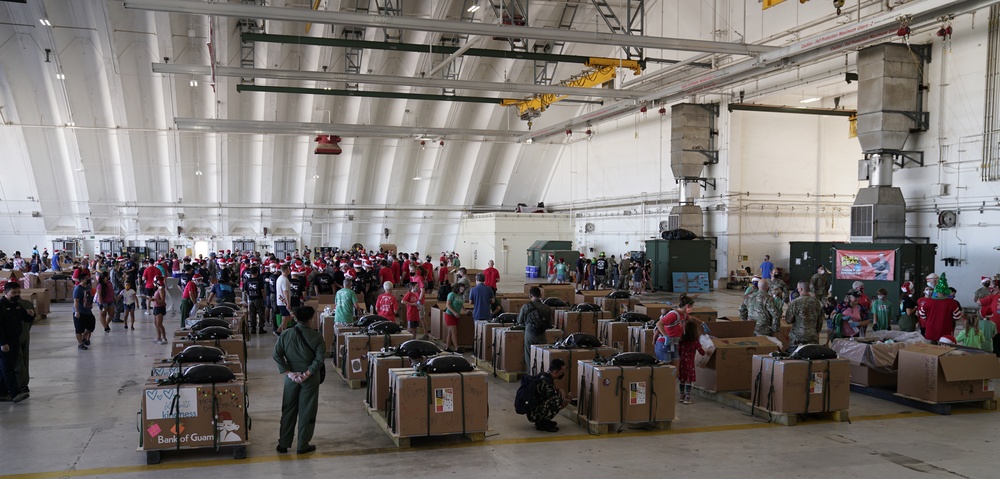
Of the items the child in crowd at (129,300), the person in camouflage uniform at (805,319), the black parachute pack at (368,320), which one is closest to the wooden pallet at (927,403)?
the person in camouflage uniform at (805,319)

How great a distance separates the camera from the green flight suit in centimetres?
695

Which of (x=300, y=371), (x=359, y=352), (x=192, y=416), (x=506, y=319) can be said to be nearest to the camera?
(x=192, y=416)

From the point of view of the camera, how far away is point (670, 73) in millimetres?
27000

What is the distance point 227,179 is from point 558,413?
30.0 metres

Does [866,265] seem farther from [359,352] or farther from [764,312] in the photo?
[359,352]

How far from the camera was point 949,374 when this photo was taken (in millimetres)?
9109

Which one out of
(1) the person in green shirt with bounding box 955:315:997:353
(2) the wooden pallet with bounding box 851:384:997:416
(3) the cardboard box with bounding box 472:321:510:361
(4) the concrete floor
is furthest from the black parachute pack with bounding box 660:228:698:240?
(4) the concrete floor

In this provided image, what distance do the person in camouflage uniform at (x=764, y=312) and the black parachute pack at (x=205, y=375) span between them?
791cm

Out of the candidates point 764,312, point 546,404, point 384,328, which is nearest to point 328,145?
point 384,328

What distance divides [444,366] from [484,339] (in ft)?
14.4

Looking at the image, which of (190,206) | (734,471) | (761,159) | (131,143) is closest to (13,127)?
(131,143)

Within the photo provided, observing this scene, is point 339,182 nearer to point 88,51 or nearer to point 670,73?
point 88,51

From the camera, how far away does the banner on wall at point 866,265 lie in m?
17.8

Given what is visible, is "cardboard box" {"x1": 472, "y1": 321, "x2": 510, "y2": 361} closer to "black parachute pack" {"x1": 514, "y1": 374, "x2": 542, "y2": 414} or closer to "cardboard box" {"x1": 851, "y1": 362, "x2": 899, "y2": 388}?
"black parachute pack" {"x1": 514, "y1": 374, "x2": 542, "y2": 414}
